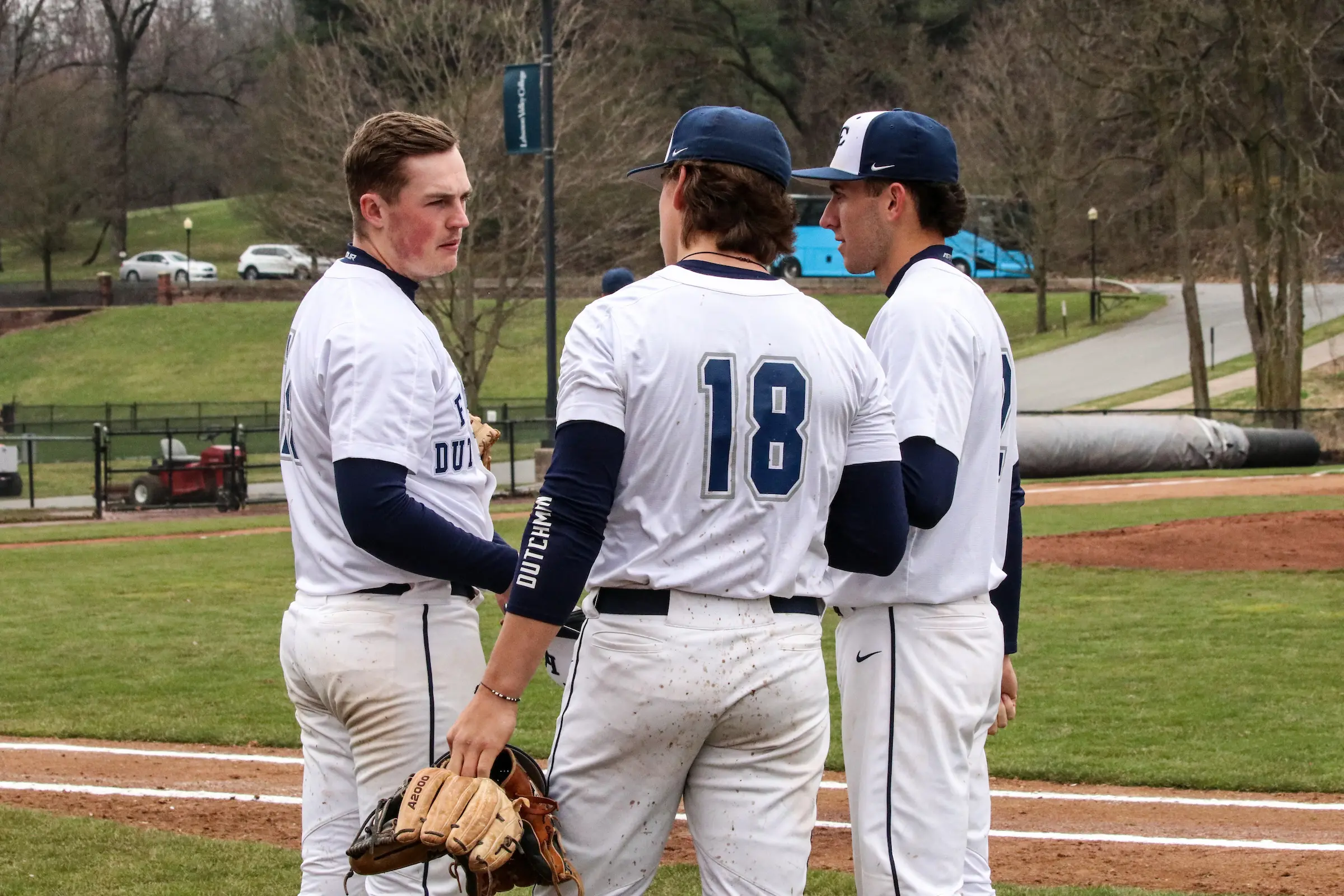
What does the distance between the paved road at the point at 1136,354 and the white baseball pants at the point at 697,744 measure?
111ft

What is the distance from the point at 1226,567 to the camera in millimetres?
13961

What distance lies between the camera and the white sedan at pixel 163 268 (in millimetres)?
59125

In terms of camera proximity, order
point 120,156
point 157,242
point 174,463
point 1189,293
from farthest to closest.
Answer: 1. point 157,242
2. point 120,156
3. point 1189,293
4. point 174,463

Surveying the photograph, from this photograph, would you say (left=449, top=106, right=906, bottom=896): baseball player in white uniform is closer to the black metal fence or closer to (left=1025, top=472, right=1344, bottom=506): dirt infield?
(left=1025, top=472, right=1344, bottom=506): dirt infield

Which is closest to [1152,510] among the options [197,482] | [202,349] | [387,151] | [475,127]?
[197,482]

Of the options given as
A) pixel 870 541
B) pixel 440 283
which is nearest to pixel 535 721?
pixel 870 541

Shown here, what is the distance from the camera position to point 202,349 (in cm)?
4891

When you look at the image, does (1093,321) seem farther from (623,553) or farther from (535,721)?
(623,553)

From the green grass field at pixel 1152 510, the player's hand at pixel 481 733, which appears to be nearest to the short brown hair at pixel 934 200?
the player's hand at pixel 481 733

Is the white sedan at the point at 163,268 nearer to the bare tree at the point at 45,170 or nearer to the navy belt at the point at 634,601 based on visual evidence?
the bare tree at the point at 45,170

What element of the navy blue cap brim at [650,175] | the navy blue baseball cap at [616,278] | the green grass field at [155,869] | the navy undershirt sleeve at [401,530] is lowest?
the green grass field at [155,869]

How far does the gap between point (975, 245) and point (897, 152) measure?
1948 inches

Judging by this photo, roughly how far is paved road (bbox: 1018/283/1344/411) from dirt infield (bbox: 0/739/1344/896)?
29.9 m

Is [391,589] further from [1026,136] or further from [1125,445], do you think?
[1026,136]
